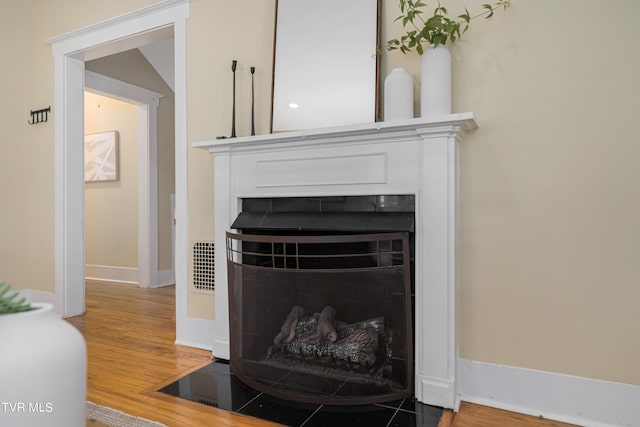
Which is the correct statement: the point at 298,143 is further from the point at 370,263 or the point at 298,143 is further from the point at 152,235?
the point at 152,235

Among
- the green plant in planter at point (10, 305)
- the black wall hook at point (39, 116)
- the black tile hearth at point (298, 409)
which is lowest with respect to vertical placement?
the black tile hearth at point (298, 409)

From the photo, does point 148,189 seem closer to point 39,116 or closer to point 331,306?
point 39,116

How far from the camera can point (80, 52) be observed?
10.6 feet

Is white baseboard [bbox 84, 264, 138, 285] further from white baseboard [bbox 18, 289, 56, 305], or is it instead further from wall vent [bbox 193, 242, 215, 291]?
wall vent [bbox 193, 242, 215, 291]

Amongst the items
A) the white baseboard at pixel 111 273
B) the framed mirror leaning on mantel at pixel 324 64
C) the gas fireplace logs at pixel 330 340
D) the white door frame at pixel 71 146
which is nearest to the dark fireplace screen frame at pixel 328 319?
the gas fireplace logs at pixel 330 340

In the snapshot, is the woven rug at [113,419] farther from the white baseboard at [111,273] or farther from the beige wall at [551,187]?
the white baseboard at [111,273]

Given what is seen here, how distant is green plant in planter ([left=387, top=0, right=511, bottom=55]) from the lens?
1.78 m

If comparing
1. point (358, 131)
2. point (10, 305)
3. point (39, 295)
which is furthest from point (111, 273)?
point (10, 305)

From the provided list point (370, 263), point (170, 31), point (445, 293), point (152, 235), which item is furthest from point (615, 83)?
point (152, 235)

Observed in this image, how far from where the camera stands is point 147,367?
87.4 inches

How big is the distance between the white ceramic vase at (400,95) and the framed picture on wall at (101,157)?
3958 mm

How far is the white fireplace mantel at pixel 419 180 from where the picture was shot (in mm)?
1760

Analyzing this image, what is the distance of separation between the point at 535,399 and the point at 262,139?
5.63 ft

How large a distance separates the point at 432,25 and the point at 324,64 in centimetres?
60
